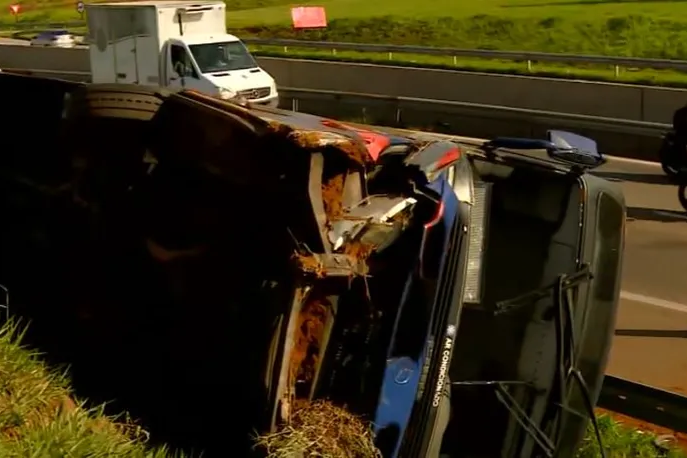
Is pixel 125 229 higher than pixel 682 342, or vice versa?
pixel 125 229

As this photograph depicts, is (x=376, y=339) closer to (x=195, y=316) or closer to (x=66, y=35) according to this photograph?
(x=195, y=316)

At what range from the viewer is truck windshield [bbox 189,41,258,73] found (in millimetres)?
25922

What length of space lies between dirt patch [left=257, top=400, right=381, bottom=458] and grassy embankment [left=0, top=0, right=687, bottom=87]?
70.6ft

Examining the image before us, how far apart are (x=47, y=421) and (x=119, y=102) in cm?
157

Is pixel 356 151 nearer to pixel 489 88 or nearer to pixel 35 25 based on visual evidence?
pixel 489 88

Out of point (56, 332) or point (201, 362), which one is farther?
point (56, 332)

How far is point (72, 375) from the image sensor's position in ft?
17.7

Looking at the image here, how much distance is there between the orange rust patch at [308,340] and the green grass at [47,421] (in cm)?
69

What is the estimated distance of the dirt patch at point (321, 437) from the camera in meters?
4.23

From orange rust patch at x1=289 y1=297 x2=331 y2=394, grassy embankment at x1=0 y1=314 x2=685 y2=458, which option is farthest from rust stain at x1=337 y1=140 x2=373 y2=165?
grassy embankment at x1=0 y1=314 x2=685 y2=458

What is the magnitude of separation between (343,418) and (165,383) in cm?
116

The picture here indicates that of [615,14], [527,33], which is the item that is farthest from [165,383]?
[615,14]

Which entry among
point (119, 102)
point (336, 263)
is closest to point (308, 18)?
point (119, 102)

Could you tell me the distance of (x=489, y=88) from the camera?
78.0ft
